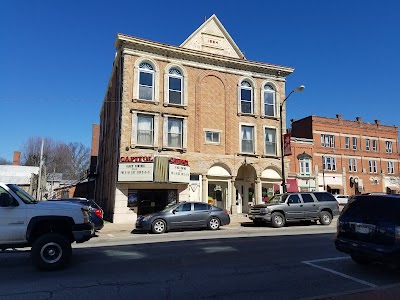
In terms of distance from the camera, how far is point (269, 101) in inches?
1072

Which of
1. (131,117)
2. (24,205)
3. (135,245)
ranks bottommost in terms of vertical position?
(135,245)

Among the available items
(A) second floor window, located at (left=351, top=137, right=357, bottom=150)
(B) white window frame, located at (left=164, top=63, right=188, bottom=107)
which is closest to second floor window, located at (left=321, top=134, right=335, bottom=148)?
(A) second floor window, located at (left=351, top=137, right=357, bottom=150)

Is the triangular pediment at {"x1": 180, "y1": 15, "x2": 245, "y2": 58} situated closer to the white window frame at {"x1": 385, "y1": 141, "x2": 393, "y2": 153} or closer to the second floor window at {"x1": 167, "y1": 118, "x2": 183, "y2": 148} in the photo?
the second floor window at {"x1": 167, "y1": 118, "x2": 183, "y2": 148}

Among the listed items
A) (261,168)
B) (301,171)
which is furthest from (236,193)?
(301,171)

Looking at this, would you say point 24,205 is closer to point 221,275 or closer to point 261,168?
point 221,275

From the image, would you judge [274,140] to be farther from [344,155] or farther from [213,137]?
[344,155]

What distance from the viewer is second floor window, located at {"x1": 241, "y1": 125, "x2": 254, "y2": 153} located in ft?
84.4

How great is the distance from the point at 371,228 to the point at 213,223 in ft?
34.4

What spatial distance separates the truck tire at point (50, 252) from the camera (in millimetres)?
7332

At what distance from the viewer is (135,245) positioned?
453 inches

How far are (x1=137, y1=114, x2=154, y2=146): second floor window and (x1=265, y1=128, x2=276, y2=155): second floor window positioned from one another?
30.0 ft

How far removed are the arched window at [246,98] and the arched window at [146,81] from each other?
7.11m

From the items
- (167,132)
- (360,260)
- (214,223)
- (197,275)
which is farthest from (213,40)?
(197,275)

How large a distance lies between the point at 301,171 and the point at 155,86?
25.1 meters
